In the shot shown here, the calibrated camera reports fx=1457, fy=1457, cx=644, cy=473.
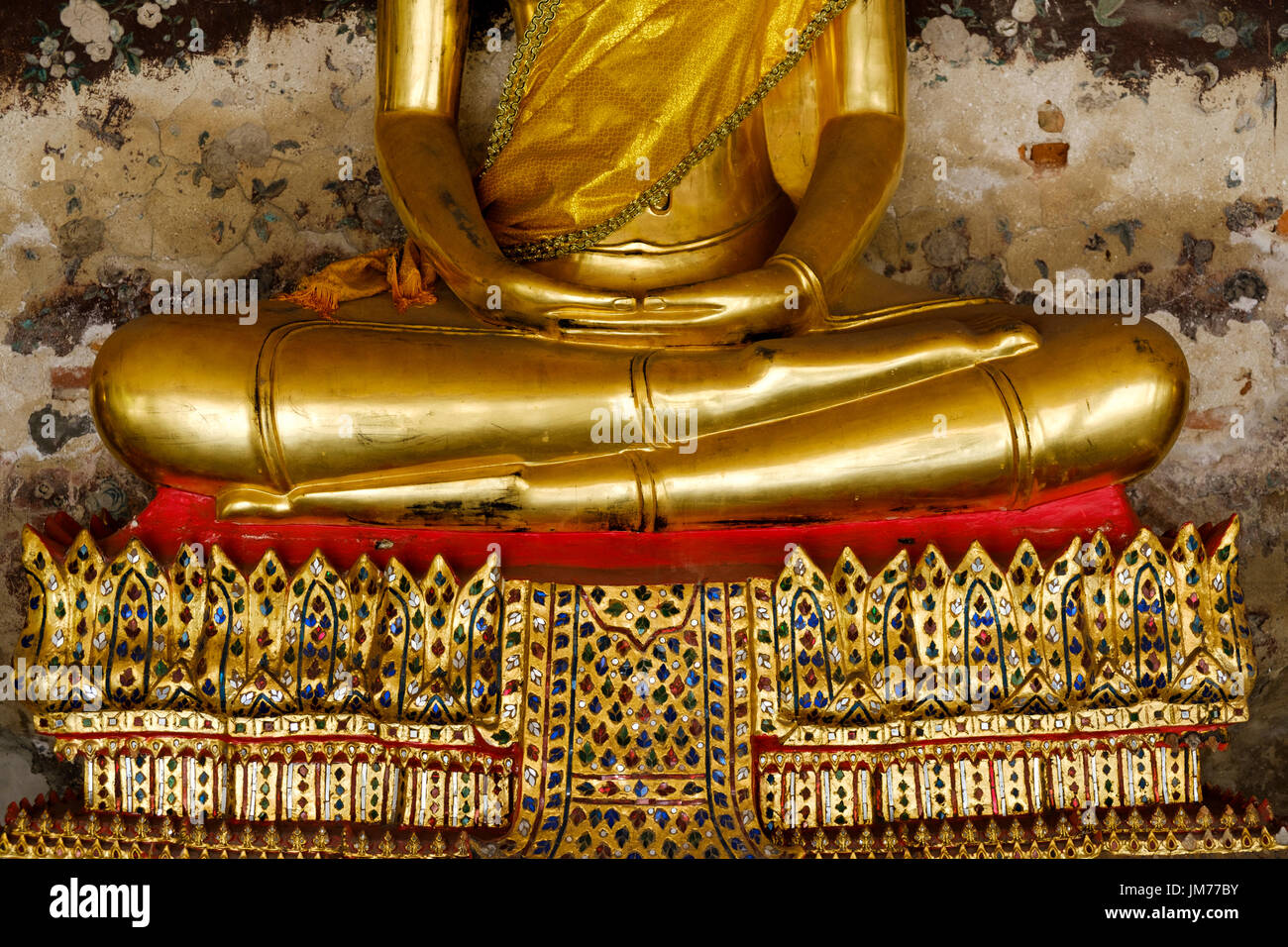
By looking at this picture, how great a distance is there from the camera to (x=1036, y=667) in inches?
91.4

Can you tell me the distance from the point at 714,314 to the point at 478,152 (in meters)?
1.04

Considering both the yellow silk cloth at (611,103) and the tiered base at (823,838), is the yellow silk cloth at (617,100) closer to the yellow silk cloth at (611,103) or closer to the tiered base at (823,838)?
the yellow silk cloth at (611,103)

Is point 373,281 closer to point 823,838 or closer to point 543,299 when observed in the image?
point 543,299

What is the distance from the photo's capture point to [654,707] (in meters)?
2.30

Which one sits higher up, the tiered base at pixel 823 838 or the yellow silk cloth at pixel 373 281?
the yellow silk cloth at pixel 373 281

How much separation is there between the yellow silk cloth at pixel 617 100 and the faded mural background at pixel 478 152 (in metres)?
0.50

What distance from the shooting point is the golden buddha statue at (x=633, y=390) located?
2496 mm

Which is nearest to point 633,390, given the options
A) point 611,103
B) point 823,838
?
point 611,103

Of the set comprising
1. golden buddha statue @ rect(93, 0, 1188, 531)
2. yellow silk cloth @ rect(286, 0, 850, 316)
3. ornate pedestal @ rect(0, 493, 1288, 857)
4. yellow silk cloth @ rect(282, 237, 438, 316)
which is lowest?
ornate pedestal @ rect(0, 493, 1288, 857)

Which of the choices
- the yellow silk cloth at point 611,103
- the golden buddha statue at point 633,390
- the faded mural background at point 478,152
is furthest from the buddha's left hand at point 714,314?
the faded mural background at point 478,152

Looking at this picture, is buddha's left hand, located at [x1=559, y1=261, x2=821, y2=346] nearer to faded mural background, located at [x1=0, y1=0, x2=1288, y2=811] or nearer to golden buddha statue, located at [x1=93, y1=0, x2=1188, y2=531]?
golden buddha statue, located at [x1=93, y1=0, x2=1188, y2=531]

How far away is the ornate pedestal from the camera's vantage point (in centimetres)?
228

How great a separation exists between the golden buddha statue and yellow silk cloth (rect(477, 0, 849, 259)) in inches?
2.9

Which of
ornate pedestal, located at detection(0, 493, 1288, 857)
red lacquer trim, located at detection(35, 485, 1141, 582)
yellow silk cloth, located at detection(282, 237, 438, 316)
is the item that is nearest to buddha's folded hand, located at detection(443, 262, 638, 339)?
yellow silk cloth, located at detection(282, 237, 438, 316)
